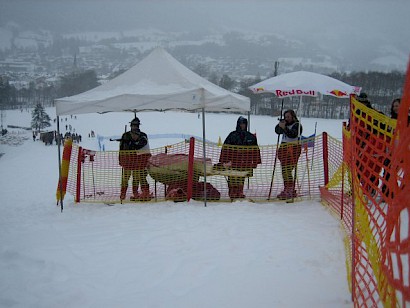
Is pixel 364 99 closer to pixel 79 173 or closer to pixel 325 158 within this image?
pixel 325 158

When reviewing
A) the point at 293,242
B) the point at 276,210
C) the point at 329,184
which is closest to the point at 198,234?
the point at 293,242

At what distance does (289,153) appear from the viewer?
6238mm

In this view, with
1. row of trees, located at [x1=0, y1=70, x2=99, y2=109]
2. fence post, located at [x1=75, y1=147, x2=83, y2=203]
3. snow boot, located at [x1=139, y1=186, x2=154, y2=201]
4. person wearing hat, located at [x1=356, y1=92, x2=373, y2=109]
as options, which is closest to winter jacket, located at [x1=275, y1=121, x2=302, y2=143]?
person wearing hat, located at [x1=356, y1=92, x2=373, y2=109]

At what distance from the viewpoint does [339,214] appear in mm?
5059

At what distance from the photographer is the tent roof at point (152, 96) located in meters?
5.64

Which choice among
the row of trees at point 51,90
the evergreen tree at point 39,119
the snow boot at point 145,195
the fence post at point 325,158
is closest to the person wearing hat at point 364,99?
the fence post at point 325,158

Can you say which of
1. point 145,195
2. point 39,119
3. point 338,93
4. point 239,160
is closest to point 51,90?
point 39,119

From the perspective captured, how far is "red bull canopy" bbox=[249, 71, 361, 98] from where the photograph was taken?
5.52 metres

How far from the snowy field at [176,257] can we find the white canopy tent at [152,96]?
1602 millimetres

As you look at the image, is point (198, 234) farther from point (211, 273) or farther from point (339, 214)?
point (339, 214)

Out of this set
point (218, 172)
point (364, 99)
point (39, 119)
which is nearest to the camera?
point (364, 99)

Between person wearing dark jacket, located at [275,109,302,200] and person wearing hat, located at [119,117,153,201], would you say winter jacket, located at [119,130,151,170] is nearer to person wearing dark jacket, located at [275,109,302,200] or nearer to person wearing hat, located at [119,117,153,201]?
person wearing hat, located at [119,117,153,201]

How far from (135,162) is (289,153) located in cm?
302

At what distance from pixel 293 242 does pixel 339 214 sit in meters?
1.23
